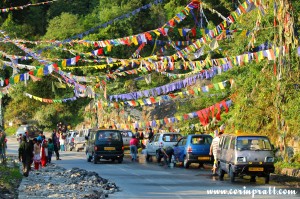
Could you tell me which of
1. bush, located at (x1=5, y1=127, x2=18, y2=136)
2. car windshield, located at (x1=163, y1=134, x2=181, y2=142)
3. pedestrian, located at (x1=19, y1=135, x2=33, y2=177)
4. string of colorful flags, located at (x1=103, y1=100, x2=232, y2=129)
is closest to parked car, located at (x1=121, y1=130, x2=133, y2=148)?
string of colorful flags, located at (x1=103, y1=100, x2=232, y2=129)

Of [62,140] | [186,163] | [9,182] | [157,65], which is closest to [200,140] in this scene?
[186,163]

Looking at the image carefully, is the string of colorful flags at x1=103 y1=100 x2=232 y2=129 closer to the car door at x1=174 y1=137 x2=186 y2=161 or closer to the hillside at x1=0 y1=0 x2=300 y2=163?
the hillside at x1=0 y1=0 x2=300 y2=163

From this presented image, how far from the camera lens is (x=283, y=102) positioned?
103 ft

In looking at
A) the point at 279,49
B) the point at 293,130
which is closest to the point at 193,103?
the point at 293,130

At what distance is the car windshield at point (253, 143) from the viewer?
25.0 meters

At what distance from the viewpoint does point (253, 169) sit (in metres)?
24.6

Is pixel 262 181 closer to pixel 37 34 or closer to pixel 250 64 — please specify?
pixel 250 64

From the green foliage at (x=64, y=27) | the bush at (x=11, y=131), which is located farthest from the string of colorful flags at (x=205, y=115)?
the bush at (x=11, y=131)

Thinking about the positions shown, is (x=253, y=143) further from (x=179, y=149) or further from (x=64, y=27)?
(x=64, y=27)

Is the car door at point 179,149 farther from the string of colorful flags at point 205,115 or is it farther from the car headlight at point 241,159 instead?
the car headlight at point 241,159

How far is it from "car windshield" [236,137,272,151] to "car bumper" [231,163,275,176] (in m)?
0.68

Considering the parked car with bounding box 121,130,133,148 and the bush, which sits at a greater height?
the bush

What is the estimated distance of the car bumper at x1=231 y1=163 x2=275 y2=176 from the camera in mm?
24469

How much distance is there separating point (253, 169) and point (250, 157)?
0.44 metres
